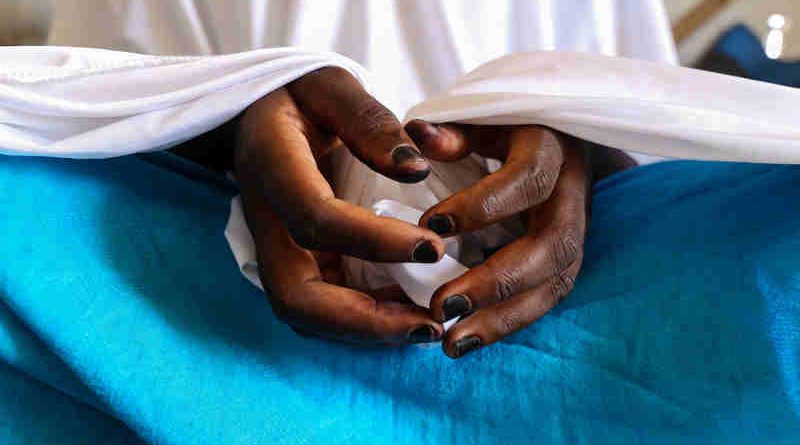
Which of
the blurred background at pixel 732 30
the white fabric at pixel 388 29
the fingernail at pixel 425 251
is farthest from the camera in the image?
the blurred background at pixel 732 30

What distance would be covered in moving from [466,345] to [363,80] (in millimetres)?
192

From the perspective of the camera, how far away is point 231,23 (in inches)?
24.5

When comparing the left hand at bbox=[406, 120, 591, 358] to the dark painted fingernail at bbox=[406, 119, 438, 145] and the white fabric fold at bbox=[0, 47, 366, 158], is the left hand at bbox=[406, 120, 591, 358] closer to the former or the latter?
the dark painted fingernail at bbox=[406, 119, 438, 145]

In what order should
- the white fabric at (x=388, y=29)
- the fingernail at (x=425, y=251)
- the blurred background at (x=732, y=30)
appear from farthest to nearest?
the blurred background at (x=732, y=30)
the white fabric at (x=388, y=29)
the fingernail at (x=425, y=251)

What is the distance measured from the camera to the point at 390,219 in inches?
14.1

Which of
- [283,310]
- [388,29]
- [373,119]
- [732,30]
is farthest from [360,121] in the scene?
[732,30]

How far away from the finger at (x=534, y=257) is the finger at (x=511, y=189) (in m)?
0.02

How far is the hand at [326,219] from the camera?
1.17ft

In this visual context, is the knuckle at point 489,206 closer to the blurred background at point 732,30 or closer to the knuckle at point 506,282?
the knuckle at point 506,282

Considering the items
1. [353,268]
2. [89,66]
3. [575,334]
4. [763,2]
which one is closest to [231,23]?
[89,66]

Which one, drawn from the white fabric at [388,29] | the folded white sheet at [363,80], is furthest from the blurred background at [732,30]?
the folded white sheet at [363,80]

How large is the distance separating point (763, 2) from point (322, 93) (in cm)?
99

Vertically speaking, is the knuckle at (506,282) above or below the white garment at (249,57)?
below

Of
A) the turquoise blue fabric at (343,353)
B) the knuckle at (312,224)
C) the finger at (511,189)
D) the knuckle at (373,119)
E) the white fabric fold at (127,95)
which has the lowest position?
the turquoise blue fabric at (343,353)
